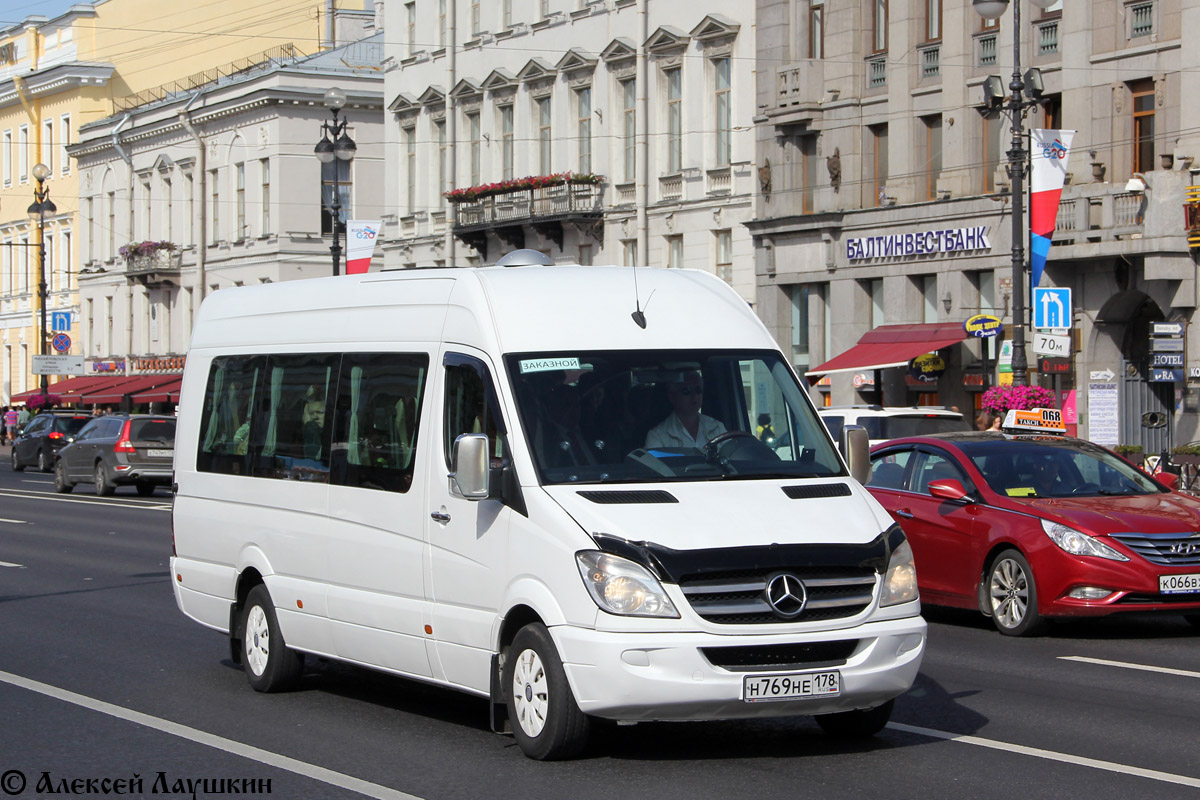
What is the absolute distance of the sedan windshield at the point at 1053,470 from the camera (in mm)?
14227

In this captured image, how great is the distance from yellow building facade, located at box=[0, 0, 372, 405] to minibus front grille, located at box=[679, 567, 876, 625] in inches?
2684

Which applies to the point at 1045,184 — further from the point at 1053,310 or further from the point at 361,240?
the point at 361,240

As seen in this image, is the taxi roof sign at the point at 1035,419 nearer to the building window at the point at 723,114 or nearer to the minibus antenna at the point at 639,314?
the minibus antenna at the point at 639,314

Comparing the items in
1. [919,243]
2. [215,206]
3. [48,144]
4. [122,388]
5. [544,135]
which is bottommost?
[122,388]

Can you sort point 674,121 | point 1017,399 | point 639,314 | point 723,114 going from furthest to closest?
point 674,121 < point 723,114 < point 1017,399 < point 639,314

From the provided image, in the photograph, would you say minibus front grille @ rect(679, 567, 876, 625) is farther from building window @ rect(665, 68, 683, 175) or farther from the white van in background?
building window @ rect(665, 68, 683, 175)

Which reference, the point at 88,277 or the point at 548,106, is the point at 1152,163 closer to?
the point at 548,106

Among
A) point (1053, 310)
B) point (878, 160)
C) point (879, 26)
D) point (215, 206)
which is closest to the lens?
point (1053, 310)

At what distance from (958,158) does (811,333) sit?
6537 millimetres

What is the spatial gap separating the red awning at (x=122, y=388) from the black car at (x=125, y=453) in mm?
32787

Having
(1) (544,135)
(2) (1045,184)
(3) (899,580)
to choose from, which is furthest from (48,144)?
(3) (899,580)

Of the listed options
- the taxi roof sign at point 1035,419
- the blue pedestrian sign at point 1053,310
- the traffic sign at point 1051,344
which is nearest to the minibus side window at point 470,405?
the taxi roof sign at point 1035,419

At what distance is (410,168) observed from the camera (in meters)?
58.4

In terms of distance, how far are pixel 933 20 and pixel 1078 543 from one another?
28.0m
